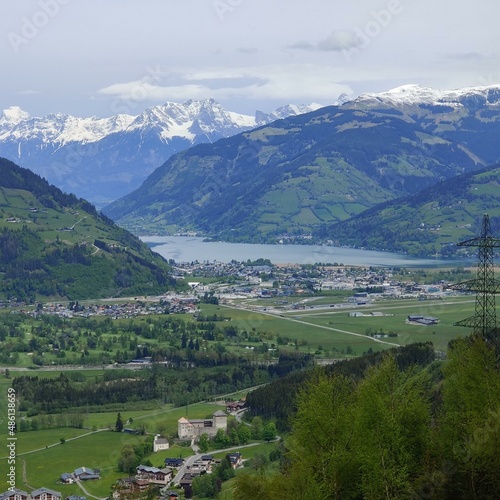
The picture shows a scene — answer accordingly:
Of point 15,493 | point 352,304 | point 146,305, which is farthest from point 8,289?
point 15,493

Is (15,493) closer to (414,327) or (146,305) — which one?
(414,327)

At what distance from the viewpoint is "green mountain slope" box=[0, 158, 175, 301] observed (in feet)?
425

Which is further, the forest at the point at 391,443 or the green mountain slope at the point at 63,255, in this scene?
the green mountain slope at the point at 63,255

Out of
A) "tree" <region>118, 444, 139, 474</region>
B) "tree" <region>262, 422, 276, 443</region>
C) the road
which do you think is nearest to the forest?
the road

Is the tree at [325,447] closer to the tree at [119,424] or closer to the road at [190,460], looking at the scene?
the road at [190,460]

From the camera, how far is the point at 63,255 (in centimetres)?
13588

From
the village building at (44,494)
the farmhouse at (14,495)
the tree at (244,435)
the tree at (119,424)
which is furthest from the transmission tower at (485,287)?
the tree at (119,424)

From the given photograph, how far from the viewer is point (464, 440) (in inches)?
1050

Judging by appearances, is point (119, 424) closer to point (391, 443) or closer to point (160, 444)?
point (160, 444)

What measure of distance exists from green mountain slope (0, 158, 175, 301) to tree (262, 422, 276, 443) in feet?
246

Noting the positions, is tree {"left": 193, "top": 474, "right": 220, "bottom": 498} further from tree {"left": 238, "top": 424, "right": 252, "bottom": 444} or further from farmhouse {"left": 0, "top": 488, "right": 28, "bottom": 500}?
tree {"left": 238, "top": 424, "right": 252, "bottom": 444}

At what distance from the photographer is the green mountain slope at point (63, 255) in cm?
12962

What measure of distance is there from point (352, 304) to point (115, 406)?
182 feet

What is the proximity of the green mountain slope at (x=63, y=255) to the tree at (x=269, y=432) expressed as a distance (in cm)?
7496
